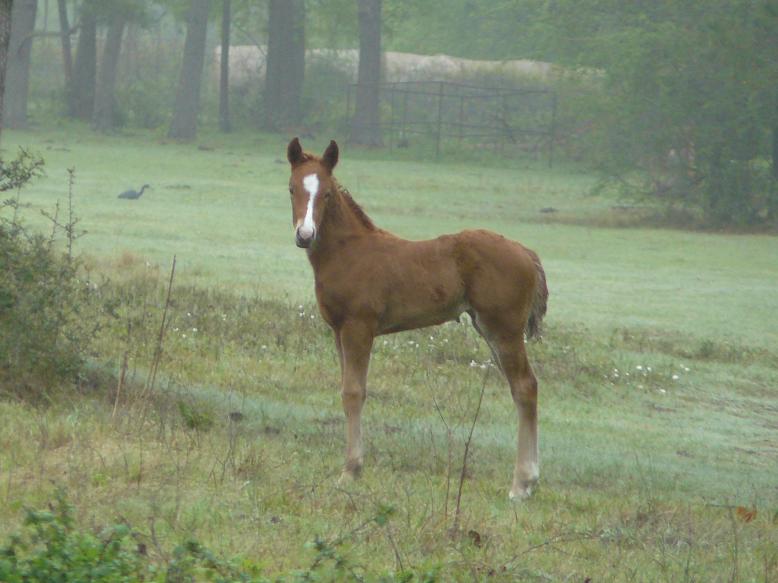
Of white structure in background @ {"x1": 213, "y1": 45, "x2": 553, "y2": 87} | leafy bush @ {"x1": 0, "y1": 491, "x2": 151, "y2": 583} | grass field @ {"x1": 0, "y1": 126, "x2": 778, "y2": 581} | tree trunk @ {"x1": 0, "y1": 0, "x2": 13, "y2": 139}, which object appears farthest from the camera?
white structure in background @ {"x1": 213, "y1": 45, "x2": 553, "y2": 87}

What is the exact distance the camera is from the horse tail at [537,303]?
9.19m

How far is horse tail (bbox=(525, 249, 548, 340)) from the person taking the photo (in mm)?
9188

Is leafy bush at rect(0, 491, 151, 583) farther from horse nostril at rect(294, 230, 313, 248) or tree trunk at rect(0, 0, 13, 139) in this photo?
tree trunk at rect(0, 0, 13, 139)

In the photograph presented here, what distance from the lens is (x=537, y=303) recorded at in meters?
9.28

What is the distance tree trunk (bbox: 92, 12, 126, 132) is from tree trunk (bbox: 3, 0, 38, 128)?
258cm

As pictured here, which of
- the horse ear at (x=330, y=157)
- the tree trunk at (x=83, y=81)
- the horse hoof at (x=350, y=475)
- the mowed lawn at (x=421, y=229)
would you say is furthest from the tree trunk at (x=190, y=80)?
the horse hoof at (x=350, y=475)

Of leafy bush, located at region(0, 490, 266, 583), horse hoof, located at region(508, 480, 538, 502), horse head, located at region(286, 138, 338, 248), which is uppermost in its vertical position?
horse head, located at region(286, 138, 338, 248)

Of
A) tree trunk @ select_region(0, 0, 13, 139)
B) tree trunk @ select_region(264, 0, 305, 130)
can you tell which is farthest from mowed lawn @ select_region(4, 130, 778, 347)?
tree trunk @ select_region(264, 0, 305, 130)

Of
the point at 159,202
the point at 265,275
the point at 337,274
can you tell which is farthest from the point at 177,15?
the point at 337,274

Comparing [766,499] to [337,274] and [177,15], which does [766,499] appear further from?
[177,15]

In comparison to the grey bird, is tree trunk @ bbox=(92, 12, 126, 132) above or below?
above

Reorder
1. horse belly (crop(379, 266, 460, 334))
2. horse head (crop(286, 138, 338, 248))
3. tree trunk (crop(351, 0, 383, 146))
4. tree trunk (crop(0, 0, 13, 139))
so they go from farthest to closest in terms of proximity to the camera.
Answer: tree trunk (crop(351, 0, 383, 146)), tree trunk (crop(0, 0, 13, 139)), horse belly (crop(379, 266, 460, 334)), horse head (crop(286, 138, 338, 248))

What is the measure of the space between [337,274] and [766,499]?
3.54 meters

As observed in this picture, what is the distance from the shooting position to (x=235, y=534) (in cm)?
657
